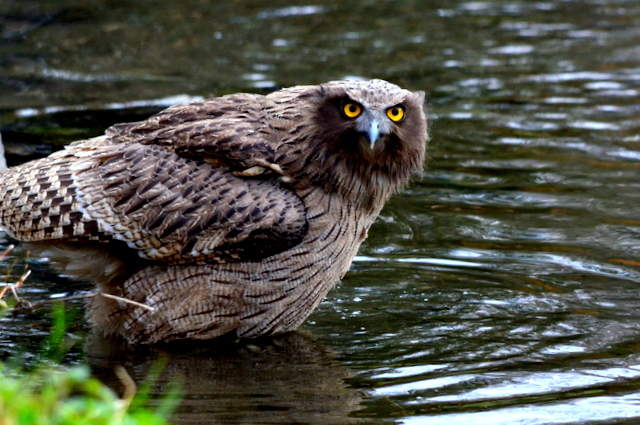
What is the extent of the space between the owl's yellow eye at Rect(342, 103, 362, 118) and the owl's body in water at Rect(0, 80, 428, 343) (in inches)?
0.6

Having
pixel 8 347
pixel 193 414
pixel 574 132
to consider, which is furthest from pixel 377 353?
pixel 574 132

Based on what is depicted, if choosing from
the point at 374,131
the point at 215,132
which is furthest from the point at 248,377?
the point at 374,131

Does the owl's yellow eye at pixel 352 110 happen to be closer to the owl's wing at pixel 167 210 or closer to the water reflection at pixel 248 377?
the owl's wing at pixel 167 210

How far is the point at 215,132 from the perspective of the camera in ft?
23.0

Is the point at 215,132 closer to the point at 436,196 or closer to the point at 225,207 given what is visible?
the point at 225,207

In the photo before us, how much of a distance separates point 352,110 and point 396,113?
30 cm

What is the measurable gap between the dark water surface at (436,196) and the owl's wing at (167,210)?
0.76 meters

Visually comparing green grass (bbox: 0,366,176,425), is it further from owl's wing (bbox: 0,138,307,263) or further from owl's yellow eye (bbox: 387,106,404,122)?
owl's yellow eye (bbox: 387,106,404,122)

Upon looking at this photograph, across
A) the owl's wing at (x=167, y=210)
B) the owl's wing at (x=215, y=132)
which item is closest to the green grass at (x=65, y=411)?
the owl's wing at (x=167, y=210)

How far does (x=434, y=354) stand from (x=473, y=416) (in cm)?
99

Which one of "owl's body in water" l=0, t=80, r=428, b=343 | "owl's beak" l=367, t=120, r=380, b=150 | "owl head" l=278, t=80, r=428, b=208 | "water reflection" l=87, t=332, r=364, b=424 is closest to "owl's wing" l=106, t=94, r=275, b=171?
"owl's body in water" l=0, t=80, r=428, b=343

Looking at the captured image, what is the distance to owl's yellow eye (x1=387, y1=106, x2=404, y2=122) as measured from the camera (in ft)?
22.7

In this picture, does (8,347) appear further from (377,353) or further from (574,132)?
(574,132)

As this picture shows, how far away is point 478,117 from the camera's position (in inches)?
497
